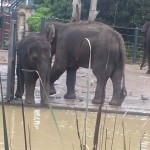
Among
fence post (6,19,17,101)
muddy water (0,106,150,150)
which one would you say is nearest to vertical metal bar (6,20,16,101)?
fence post (6,19,17,101)

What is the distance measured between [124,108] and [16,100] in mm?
1593

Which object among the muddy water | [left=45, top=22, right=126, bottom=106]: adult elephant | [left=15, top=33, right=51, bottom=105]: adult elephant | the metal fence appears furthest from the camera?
the metal fence

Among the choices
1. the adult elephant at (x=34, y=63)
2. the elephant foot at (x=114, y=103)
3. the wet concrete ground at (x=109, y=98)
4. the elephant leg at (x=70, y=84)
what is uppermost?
the adult elephant at (x=34, y=63)

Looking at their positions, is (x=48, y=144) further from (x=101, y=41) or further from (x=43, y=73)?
(x=101, y=41)

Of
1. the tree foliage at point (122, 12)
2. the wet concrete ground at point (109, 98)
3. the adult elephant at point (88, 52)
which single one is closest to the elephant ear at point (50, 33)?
the adult elephant at point (88, 52)

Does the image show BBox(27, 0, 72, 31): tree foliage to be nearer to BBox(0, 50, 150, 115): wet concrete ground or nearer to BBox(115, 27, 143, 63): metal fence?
BBox(115, 27, 143, 63): metal fence

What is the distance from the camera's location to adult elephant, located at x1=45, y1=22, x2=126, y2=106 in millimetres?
9500

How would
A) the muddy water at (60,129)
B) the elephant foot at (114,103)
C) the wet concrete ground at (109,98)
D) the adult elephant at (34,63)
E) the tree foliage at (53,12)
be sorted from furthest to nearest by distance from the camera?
the tree foliage at (53,12) → the elephant foot at (114,103) → the wet concrete ground at (109,98) → the adult elephant at (34,63) → the muddy water at (60,129)

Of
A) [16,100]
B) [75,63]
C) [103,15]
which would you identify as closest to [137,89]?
[75,63]

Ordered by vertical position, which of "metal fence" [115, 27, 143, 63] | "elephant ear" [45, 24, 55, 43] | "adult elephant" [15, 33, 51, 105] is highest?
"elephant ear" [45, 24, 55, 43]

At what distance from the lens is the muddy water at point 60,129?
6160 mm

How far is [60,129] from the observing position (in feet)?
23.7

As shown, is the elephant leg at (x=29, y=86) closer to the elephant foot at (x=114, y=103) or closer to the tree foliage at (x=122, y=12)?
the elephant foot at (x=114, y=103)

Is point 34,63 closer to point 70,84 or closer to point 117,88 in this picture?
point 70,84
